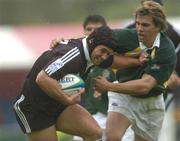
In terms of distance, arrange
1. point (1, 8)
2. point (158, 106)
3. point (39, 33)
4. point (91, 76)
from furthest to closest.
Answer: point (1, 8), point (39, 33), point (91, 76), point (158, 106)

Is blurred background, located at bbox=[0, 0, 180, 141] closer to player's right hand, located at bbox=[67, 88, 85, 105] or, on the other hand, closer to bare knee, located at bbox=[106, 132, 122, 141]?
bare knee, located at bbox=[106, 132, 122, 141]

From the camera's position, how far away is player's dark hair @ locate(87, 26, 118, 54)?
428 inches

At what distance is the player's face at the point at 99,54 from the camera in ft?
35.7

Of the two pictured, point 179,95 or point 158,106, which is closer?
point 158,106

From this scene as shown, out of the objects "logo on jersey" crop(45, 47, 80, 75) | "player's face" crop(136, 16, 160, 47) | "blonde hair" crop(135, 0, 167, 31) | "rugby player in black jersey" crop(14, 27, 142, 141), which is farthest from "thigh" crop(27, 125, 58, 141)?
"blonde hair" crop(135, 0, 167, 31)

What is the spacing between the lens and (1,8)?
116ft

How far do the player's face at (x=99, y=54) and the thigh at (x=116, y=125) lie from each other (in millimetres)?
1137

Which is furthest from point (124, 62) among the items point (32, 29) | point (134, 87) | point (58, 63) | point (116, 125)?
point (32, 29)

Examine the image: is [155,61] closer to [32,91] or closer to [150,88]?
[150,88]

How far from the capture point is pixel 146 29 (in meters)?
11.5

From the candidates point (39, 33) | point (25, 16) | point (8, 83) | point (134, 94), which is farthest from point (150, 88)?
point (25, 16)

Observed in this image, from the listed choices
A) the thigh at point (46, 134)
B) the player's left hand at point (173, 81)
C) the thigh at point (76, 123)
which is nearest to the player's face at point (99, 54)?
the thigh at point (76, 123)

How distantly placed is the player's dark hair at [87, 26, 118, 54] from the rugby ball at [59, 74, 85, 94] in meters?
0.36

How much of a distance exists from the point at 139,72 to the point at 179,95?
18.8 feet
